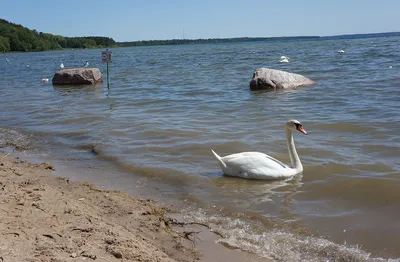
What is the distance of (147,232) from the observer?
4250mm

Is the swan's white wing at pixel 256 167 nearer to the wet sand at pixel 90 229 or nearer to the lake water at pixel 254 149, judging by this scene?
the lake water at pixel 254 149

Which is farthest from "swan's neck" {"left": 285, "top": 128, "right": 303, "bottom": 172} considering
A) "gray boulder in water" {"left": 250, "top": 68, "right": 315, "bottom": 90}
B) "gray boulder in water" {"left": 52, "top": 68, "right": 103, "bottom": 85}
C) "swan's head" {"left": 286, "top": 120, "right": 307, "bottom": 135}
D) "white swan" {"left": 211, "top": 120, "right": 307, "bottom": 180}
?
"gray boulder in water" {"left": 52, "top": 68, "right": 103, "bottom": 85}

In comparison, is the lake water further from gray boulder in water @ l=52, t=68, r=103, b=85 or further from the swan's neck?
gray boulder in water @ l=52, t=68, r=103, b=85

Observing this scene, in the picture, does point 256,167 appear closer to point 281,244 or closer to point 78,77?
point 281,244

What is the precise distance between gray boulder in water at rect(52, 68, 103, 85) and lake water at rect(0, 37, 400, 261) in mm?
5347

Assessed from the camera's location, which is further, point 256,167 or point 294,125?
point 294,125

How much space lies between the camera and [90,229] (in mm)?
3766

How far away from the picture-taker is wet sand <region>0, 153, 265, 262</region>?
330 centimetres

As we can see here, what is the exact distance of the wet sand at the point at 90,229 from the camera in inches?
130

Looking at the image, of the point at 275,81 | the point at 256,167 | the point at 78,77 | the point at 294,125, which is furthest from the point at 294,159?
the point at 78,77

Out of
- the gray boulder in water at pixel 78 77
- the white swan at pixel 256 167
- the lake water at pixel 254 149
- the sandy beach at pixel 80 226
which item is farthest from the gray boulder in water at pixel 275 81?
the sandy beach at pixel 80 226

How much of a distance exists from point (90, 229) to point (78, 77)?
18.2 m

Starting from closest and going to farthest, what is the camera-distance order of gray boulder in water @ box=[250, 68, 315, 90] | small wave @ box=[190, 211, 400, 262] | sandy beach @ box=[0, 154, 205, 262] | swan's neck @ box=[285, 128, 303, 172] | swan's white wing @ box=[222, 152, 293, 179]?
sandy beach @ box=[0, 154, 205, 262] → small wave @ box=[190, 211, 400, 262] → swan's white wing @ box=[222, 152, 293, 179] → swan's neck @ box=[285, 128, 303, 172] → gray boulder in water @ box=[250, 68, 315, 90]

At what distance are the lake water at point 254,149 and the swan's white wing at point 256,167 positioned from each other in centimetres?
12
